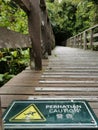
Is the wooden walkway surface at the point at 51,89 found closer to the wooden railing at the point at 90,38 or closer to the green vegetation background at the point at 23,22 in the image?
the green vegetation background at the point at 23,22

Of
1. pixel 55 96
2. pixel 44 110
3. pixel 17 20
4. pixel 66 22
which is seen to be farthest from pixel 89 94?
pixel 66 22

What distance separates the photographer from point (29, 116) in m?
1.15

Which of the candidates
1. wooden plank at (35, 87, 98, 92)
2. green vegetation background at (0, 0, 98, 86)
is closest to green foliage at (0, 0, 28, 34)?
green vegetation background at (0, 0, 98, 86)

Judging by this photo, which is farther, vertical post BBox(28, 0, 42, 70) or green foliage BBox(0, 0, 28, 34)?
green foliage BBox(0, 0, 28, 34)

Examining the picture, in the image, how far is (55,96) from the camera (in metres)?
1.64

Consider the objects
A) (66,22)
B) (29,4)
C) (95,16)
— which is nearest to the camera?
(29,4)

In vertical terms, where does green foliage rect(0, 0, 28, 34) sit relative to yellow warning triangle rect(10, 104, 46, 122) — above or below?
above

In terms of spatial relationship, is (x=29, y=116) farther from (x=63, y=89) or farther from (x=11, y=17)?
(x=11, y=17)

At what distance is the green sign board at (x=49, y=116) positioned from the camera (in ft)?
3.54

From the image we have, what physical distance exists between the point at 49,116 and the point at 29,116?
91 mm

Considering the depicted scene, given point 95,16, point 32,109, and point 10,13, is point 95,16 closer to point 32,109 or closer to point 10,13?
point 10,13

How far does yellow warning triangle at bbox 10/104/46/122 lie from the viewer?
1.12m

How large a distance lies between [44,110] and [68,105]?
13 cm

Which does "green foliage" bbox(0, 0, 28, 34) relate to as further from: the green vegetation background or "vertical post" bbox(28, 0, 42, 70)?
"vertical post" bbox(28, 0, 42, 70)
